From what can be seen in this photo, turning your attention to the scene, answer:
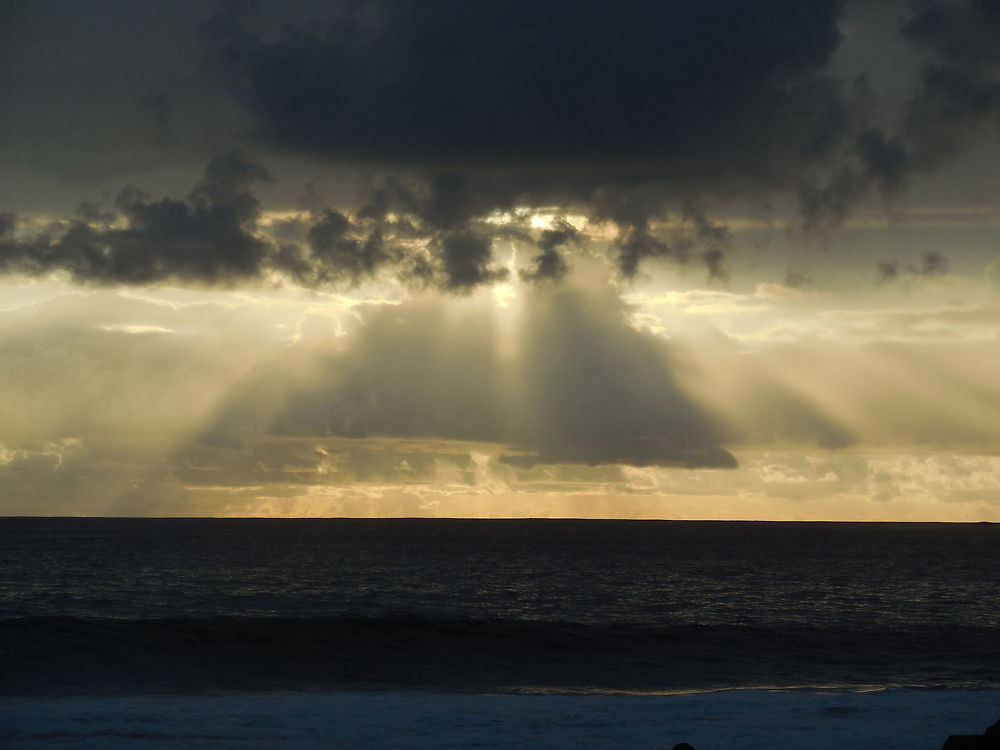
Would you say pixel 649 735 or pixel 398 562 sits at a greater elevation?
pixel 398 562

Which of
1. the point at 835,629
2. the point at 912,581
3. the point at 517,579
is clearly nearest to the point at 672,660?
the point at 835,629

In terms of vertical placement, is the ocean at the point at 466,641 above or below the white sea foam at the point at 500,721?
above

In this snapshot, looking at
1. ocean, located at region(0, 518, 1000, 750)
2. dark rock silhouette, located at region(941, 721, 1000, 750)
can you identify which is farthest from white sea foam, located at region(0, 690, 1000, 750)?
dark rock silhouette, located at region(941, 721, 1000, 750)

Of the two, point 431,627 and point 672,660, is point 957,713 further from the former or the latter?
point 431,627

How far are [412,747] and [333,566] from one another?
7948 cm

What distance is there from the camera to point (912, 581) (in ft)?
290

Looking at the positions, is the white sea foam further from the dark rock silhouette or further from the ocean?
the dark rock silhouette

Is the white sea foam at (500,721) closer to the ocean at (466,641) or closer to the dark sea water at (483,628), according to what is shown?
the ocean at (466,641)

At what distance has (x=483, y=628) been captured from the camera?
1876 inches

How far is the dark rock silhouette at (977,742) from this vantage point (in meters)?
18.9

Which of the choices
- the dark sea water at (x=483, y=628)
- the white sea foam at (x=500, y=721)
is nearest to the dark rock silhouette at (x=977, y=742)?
the white sea foam at (x=500, y=721)

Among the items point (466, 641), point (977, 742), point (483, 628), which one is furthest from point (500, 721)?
point (483, 628)

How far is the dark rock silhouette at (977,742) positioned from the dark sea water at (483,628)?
14.8 meters

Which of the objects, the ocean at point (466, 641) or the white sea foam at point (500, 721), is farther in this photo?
the ocean at point (466, 641)
